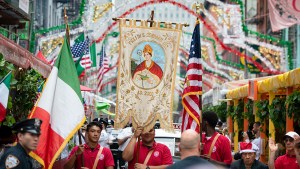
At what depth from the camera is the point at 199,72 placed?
1202cm

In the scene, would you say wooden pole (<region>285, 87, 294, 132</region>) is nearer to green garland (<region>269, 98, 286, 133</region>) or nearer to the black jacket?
green garland (<region>269, 98, 286, 133</region>)

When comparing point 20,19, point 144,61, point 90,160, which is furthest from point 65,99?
point 20,19

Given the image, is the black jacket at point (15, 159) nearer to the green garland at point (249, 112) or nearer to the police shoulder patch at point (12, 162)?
the police shoulder patch at point (12, 162)

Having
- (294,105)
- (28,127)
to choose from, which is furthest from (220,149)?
(294,105)

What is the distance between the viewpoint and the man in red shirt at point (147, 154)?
410 inches

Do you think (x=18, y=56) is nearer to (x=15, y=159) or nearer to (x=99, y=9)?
(x=15, y=159)

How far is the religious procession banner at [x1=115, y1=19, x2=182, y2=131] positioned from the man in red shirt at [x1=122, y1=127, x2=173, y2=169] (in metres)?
0.55

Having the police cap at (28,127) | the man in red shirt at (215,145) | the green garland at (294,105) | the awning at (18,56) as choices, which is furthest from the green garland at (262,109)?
the police cap at (28,127)

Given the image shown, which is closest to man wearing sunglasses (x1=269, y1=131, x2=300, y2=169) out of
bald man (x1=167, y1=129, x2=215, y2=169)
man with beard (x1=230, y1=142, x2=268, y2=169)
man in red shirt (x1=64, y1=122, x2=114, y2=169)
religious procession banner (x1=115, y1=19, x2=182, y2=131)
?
man with beard (x1=230, y1=142, x2=268, y2=169)

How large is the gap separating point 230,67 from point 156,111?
43.8 m

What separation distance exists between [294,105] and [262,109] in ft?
14.2

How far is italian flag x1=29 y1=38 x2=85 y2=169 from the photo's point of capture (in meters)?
9.27

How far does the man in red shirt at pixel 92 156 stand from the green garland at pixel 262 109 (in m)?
9.64

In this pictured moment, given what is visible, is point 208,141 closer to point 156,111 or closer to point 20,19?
point 156,111
